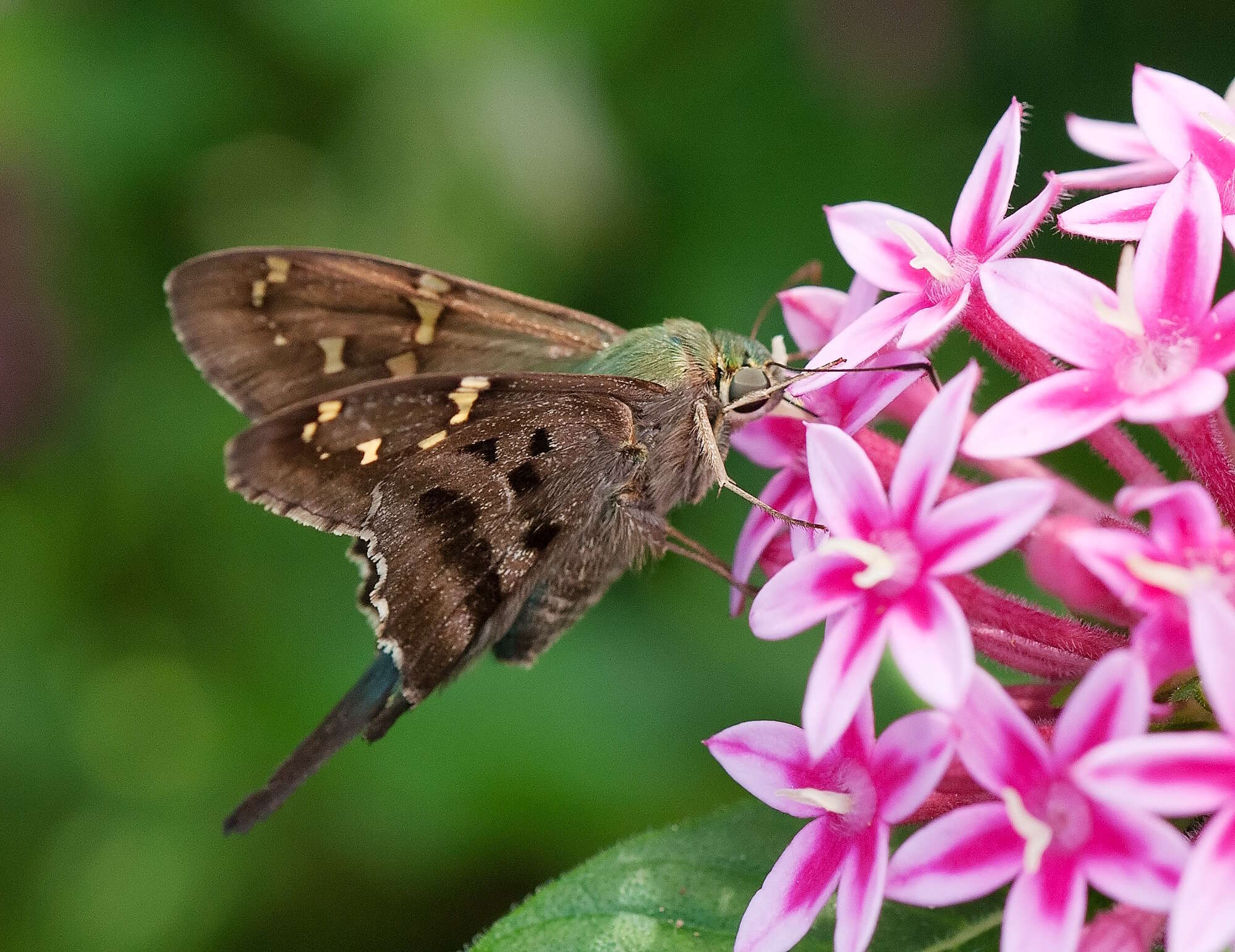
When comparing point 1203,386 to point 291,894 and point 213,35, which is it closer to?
point 291,894

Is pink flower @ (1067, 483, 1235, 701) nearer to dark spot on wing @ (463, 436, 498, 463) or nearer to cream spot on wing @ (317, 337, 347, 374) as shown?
dark spot on wing @ (463, 436, 498, 463)

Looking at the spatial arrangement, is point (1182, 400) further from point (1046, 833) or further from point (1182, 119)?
point (1182, 119)

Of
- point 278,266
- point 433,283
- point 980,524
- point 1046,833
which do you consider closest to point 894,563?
point 980,524

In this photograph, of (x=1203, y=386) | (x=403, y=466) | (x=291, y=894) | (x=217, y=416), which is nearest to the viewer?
(x=1203, y=386)

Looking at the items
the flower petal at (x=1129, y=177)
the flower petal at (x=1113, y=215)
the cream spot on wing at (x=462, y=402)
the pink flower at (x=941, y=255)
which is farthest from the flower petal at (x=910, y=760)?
the flower petal at (x=1129, y=177)

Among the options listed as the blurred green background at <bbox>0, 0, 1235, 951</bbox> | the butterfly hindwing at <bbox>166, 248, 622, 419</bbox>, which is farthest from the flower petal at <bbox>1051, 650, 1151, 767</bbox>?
the blurred green background at <bbox>0, 0, 1235, 951</bbox>

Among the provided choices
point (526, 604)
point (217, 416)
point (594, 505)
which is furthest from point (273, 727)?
point (594, 505)

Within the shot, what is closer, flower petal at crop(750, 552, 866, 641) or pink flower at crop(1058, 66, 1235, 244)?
flower petal at crop(750, 552, 866, 641)
